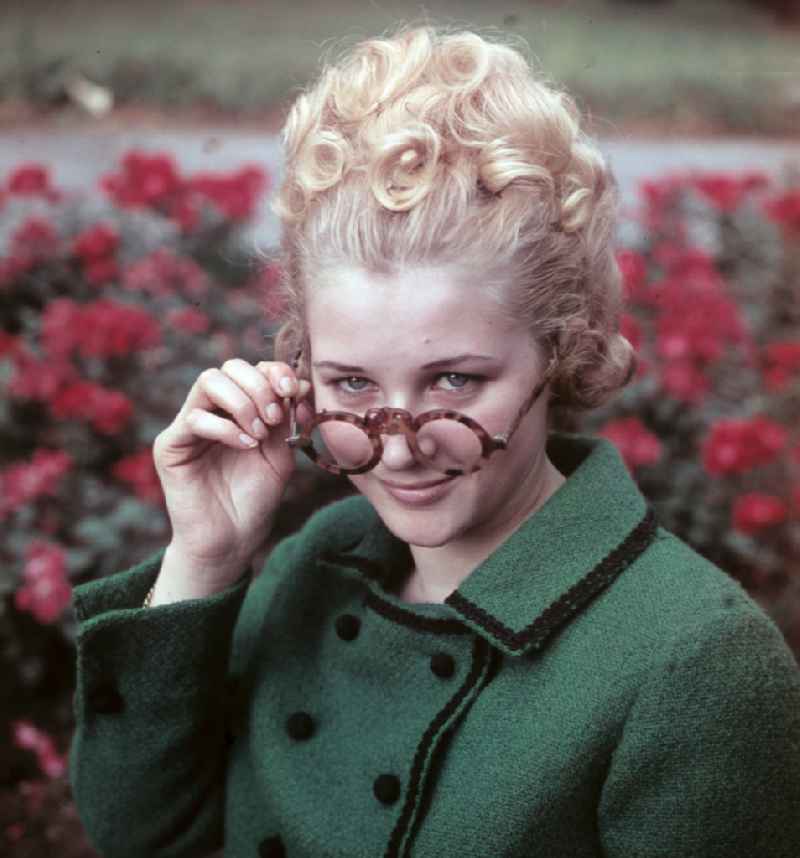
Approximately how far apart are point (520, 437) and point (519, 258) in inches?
9.2

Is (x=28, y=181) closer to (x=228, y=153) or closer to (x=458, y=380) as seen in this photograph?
(x=458, y=380)

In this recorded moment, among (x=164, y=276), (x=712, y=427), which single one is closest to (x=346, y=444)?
(x=712, y=427)

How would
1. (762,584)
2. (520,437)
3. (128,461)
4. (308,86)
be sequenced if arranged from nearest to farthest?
(520,437) → (308,86) → (128,461) → (762,584)

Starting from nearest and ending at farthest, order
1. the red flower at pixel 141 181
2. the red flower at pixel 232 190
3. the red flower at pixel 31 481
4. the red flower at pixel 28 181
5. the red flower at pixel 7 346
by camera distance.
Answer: the red flower at pixel 31 481, the red flower at pixel 7 346, the red flower at pixel 28 181, the red flower at pixel 141 181, the red flower at pixel 232 190

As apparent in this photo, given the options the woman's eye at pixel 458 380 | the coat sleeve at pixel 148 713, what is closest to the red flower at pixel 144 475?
the coat sleeve at pixel 148 713

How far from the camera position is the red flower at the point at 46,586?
8.59 ft

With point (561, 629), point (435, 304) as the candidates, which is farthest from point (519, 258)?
point (561, 629)

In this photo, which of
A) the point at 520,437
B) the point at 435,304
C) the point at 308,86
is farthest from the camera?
the point at 308,86

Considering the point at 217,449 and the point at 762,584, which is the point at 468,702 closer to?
the point at 217,449

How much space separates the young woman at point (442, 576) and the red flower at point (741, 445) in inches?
47.3

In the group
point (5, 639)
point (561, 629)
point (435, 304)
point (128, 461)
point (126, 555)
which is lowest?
point (5, 639)

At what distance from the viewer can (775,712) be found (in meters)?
1.36

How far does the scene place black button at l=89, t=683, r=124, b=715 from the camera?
5.50ft

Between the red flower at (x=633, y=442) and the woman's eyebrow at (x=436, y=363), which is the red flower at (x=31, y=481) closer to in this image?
the red flower at (x=633, y=442)
